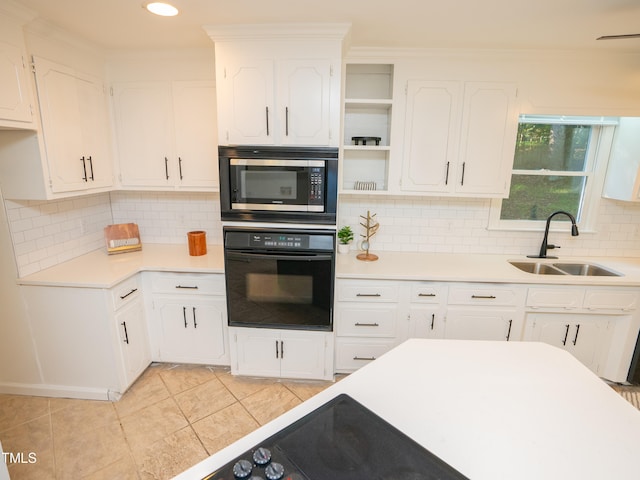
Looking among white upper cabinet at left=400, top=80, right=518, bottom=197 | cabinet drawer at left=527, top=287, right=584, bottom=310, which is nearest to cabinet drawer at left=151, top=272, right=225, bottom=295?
white upper cabinet at left=400, top=80, right=518, bottom=197

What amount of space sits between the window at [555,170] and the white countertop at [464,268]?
348 millimetres

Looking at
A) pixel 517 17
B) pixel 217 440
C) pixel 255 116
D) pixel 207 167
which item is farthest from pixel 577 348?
pixel 207 167

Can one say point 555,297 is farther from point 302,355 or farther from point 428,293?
point 302,355

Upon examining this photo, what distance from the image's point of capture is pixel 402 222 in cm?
293

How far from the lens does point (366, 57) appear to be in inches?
94.4

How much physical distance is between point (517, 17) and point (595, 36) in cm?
67

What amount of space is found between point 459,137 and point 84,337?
118 inches

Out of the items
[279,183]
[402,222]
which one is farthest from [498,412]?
[402,222]

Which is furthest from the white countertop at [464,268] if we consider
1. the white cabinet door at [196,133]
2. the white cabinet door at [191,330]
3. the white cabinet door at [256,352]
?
the white cabinet door at [196,133]

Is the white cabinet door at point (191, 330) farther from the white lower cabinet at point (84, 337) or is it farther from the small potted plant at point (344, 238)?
the small potted plant at point (344, 238)

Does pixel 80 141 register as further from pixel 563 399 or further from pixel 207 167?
pixel 563 399

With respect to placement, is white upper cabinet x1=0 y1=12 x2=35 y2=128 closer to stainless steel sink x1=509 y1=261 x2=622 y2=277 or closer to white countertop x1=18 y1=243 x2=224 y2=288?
white countertop x1=18 y1=243 x2=224 y2=288

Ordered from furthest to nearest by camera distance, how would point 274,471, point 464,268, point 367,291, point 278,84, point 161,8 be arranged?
point 464,268 → point 367,291 → point 278,84 → point 161,8 → point 274,471

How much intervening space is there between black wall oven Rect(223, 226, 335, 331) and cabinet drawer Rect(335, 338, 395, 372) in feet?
0.98
